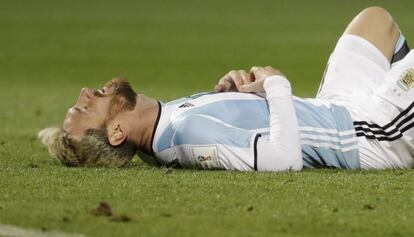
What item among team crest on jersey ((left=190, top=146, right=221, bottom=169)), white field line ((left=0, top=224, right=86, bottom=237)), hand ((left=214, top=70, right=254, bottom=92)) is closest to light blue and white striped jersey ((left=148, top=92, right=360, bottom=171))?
team crest on jersey ((left=190, top=146, right=221, bottom=169))

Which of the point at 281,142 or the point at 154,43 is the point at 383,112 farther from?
the point at 154,43

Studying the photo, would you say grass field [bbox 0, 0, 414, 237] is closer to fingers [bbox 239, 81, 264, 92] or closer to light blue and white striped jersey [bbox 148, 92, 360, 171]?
light blue and white striped jersey [bbox 148, 92, 360, 171]

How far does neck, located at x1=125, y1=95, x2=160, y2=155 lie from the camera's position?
8219 mm

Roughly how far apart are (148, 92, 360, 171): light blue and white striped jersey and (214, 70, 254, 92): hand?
→ 285 mm

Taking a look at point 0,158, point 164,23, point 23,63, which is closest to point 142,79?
point 23,63

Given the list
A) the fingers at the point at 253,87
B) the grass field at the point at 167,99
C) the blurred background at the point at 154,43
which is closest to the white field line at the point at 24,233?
the grass field at the point at 167,99

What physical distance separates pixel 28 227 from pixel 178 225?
683 mm

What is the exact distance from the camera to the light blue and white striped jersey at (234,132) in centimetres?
800

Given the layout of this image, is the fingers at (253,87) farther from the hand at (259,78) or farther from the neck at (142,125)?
the neck at (142,125)

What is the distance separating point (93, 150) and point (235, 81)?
1072mm

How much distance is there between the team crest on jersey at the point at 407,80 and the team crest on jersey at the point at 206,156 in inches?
50.2

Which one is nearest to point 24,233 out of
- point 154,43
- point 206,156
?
point 206,156

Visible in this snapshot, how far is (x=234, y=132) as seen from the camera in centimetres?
798

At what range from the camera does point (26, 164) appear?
8.94 meters
